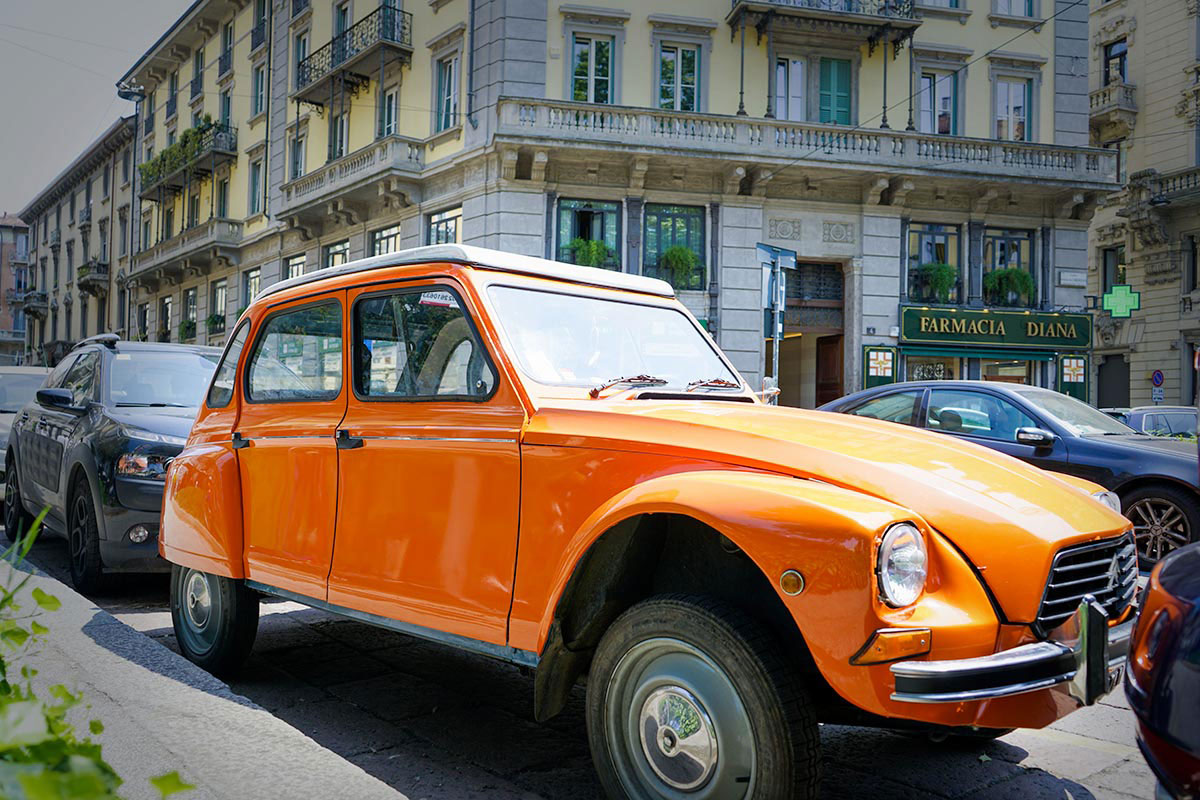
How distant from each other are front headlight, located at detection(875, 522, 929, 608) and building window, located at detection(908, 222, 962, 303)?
21.1m

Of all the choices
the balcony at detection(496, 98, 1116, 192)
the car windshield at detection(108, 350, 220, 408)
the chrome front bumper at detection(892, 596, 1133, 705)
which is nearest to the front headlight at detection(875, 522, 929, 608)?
the chrome front bumper at detection(892, 596, 1133, 705)

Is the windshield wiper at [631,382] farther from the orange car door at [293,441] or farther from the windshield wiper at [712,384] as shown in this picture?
the orange car door at [293,441]

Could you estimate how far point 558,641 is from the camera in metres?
2.97

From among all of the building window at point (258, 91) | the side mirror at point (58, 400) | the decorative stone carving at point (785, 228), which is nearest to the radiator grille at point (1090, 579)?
the side mirror at point (58, 400)

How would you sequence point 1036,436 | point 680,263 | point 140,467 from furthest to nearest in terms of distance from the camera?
point 680,263 < point 1036,436 < point 140,467

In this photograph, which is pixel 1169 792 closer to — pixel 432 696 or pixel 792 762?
pixel 792 762

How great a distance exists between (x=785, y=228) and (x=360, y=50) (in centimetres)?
1214

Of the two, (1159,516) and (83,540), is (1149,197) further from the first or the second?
(83,540)

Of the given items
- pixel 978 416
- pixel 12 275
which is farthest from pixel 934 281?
pixel 12 275

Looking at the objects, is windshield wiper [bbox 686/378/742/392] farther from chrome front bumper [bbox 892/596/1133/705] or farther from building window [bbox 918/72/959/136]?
building window [bbox 918/72/959/136]

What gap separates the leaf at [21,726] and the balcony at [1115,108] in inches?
1434

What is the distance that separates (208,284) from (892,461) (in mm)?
35133

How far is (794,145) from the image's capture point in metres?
21.2

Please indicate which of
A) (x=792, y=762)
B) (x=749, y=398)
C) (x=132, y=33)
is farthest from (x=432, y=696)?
(x=132, y=33)
